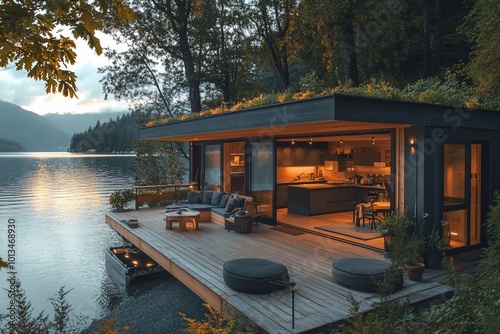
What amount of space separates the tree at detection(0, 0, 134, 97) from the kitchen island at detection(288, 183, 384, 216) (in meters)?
10.7

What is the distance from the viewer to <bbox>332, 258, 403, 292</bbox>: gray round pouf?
19.2 feet

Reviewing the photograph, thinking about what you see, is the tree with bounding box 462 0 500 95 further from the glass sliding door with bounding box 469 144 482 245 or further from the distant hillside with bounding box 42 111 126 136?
the distant hillside with bounding box 42 111 126 136

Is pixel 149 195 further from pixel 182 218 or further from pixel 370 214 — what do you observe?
pixel 370 214

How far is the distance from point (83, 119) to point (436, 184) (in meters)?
191

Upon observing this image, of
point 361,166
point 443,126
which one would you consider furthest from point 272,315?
point 361,166

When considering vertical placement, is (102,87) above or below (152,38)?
below

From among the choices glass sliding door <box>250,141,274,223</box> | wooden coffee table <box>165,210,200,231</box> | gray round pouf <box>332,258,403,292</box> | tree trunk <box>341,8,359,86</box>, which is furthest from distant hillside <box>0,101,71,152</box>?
gray round pouf <box>332,258,403,292</box>

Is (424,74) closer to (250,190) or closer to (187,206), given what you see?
(250,190)

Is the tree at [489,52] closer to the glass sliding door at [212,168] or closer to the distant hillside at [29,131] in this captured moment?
the glass sliding door at [212,168]

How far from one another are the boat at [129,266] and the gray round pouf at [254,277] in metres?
5.13

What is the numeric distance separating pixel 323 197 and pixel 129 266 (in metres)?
6.44

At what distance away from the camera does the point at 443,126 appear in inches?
306

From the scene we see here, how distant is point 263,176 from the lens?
1175cm

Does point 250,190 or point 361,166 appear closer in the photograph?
point 250,190
